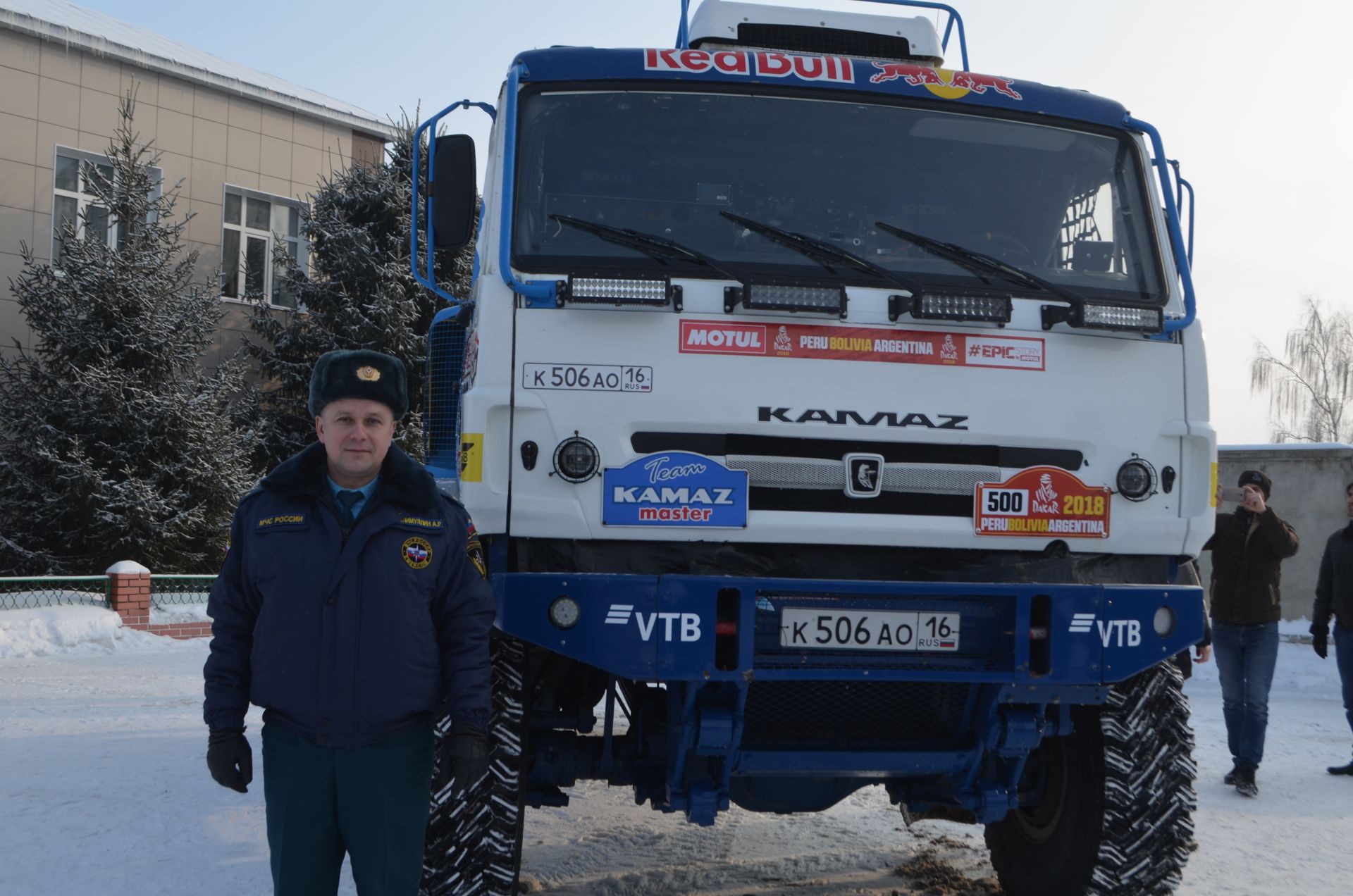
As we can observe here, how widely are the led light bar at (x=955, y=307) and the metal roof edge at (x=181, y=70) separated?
1736 centimetres

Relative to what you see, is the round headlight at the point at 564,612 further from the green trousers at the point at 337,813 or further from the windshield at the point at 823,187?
the windshield at the point at 823,187

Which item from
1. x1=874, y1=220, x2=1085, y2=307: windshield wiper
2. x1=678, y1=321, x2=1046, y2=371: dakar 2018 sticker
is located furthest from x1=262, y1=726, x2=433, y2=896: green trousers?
x1=874, y1=220, x2=1085, y2=307: windshield wiper

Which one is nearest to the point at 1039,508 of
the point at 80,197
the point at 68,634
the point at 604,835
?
the point at 604,835

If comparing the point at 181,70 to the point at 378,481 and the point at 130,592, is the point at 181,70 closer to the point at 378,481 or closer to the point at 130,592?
the point at 130,592

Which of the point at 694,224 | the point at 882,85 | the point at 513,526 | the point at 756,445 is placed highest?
the point at 882,85

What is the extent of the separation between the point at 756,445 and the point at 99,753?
4979 millimetres

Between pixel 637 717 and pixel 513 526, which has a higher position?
pixel 513 526

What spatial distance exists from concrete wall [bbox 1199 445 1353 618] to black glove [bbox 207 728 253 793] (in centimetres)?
1156

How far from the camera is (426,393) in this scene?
5.75 metres

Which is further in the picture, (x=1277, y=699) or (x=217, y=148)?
(x=217, y=148)

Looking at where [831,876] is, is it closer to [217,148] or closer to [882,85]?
[882,85]

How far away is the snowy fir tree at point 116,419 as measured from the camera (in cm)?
1463

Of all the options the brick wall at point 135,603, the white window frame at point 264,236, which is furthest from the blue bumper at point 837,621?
the white window frame at point 264,236

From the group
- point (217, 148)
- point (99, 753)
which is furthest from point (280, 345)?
point (99, 753)
